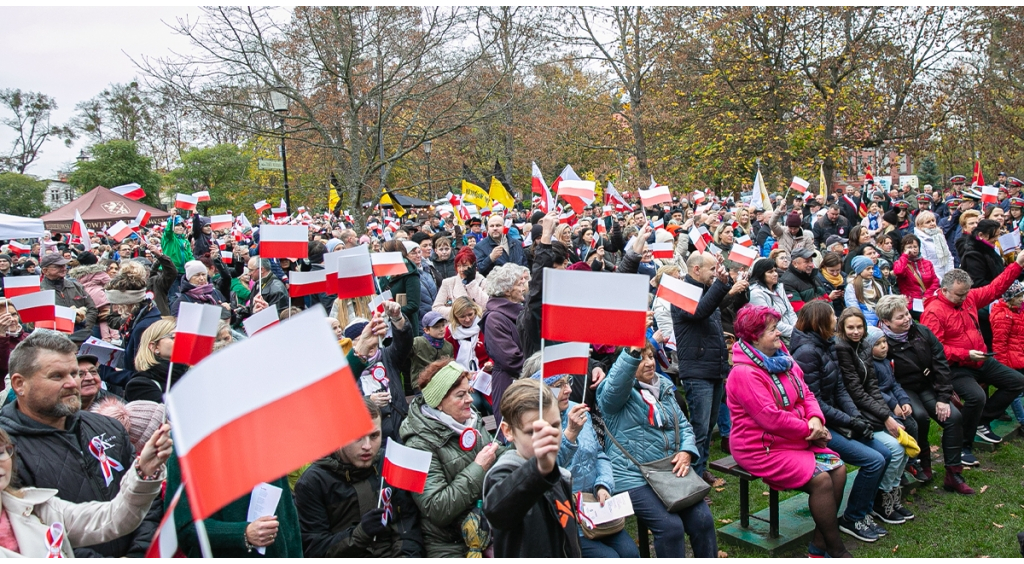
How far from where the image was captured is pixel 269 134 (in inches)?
512

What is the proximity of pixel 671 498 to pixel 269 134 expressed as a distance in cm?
1078

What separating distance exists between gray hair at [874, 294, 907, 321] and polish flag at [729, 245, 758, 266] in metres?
1.35

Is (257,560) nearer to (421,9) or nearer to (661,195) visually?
(661,195)

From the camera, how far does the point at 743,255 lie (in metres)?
7.54

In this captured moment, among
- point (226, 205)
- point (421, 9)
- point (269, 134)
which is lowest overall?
point (226, 205)

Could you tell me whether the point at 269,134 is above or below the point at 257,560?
above

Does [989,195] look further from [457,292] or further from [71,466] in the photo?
[71,466]

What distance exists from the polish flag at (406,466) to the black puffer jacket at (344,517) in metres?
0.23

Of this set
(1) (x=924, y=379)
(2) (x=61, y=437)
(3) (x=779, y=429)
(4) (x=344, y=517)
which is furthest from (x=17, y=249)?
(1) (x=924, y=379)

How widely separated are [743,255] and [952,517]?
9.73 ft

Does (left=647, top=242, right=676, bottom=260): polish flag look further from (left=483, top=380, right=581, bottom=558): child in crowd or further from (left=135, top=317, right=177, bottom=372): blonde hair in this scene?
(left=135, top=317, right=177, bottom=372): blonde hair

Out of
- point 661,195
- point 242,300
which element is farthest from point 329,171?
point 661,195

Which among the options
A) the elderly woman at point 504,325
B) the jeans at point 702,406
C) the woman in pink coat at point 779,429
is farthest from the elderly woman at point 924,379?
the elderly woman at point 504,325

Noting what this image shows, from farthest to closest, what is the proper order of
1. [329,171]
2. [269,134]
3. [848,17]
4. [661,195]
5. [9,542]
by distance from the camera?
[848,17] → [329,171] → [269,134] → [661,195] → [9,542]
